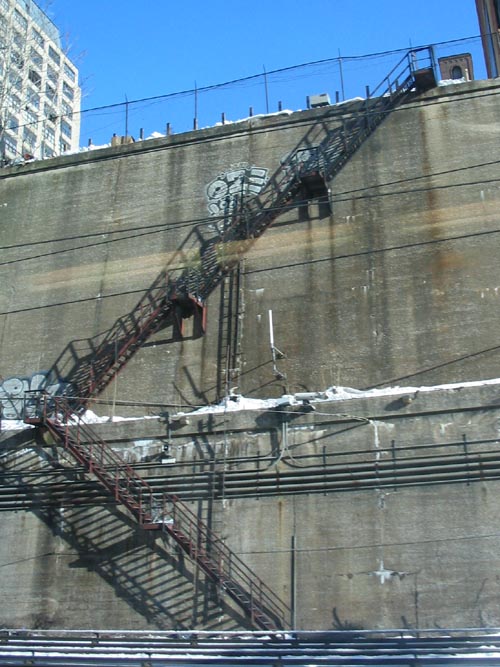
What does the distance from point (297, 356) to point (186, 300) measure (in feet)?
12.2

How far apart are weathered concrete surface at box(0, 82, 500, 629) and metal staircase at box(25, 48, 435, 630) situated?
0.42 m

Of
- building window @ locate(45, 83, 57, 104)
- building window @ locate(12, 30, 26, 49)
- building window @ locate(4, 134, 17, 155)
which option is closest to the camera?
building window @ locate(4, 134, 17, 155)

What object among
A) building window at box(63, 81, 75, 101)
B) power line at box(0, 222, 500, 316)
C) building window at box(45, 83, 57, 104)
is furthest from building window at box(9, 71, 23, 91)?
building window at box(63, 81, 75, 101)

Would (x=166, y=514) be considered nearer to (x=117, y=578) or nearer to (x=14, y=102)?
(x=117, y=578)

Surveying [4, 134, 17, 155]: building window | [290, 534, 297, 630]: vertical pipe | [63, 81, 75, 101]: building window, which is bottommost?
[290, 534, 297, 630]: vertical pipe

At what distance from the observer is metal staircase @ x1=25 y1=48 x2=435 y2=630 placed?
19.8m

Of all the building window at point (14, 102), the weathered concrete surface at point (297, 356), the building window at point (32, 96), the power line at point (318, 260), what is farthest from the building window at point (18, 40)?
the power line at point (318, 260)

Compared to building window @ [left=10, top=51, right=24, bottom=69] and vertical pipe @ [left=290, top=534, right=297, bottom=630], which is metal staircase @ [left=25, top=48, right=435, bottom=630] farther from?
building window @ [left=10, top=51, right=24, bottom=69]

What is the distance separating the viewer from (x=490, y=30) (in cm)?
3925

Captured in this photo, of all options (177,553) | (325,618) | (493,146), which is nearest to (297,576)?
(325,618)

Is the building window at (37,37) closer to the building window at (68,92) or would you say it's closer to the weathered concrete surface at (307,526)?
the weathered concrete surface at (307,526)

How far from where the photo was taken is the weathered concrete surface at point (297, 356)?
17719mm

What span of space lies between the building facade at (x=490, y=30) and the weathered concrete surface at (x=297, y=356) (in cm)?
927

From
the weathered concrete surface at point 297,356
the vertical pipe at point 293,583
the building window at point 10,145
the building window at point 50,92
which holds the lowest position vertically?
the vertical pipe at point 293,583
